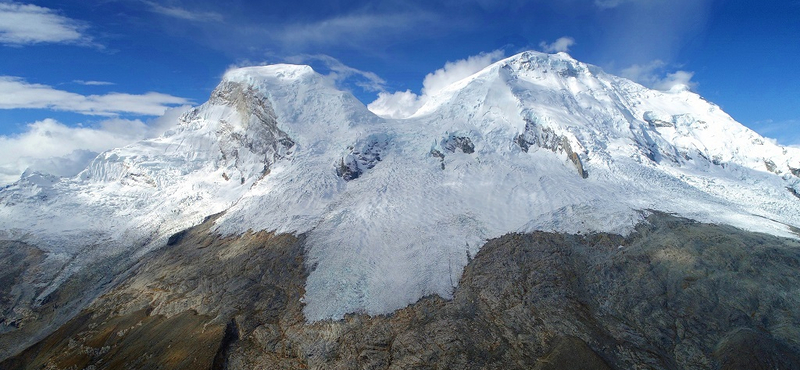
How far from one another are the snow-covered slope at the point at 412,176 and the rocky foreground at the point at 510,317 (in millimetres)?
3459

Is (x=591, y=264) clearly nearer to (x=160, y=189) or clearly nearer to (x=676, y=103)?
(x=676, y=103)

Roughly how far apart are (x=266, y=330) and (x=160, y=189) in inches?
2137

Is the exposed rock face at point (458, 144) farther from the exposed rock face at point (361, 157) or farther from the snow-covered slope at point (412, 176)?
the exposed rock face at point (361, 157)

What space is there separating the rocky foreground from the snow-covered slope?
346 cm

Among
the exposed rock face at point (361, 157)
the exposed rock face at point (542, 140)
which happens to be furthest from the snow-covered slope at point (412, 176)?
the exposed rock face at point (542, 140)

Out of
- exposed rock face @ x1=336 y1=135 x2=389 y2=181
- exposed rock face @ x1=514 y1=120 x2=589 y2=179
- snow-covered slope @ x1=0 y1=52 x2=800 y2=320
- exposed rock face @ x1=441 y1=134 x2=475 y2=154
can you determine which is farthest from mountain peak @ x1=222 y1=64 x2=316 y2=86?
exposed rock face @ x1=514 y1=120 x2=589 y2=179

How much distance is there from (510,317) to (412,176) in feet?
101

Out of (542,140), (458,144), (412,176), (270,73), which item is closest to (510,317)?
(412,176)

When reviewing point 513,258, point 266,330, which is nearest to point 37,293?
point 266,330

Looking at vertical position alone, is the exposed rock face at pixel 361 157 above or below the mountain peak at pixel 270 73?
below

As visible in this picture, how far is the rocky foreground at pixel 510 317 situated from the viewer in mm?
29000

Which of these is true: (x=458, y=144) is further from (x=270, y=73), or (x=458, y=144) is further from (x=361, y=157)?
(x=270, y=73)

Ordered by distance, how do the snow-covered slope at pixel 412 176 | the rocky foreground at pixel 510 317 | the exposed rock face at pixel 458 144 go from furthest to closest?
the exposed rock face at pixel 458 144 → the snow-covered slope at pixel 412 176 → the rocky foreground at pixel 510 317

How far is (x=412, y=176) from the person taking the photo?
60.8 m
